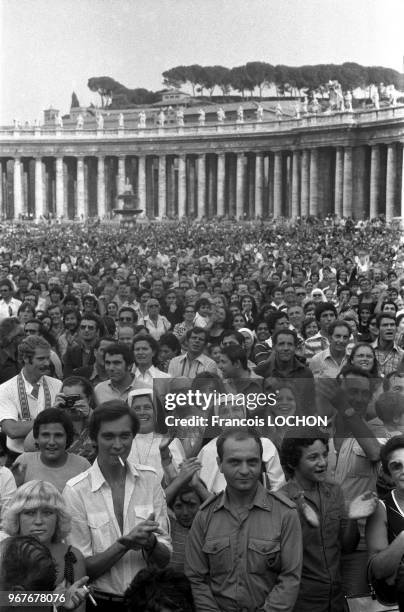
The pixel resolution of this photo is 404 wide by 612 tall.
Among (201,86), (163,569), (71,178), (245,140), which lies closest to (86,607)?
(163,569)

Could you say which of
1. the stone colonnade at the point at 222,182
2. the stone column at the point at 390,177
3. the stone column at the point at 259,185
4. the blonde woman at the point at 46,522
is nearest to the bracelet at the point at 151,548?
the blonde woman at the point at 46,522

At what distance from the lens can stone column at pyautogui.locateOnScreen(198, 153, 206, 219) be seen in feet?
312

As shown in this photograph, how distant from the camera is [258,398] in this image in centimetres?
902

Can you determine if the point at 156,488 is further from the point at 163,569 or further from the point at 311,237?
the point at 311,237

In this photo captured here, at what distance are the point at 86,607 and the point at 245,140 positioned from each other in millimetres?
86000

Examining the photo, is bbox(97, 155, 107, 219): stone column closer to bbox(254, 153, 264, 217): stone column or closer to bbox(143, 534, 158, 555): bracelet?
bbox(254, 153, 264, 217): stone column

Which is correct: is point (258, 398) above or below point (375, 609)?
above

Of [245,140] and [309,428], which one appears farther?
[245,140]

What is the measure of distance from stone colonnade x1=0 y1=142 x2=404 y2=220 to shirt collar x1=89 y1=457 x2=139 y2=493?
203 ft

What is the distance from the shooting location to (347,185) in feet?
255

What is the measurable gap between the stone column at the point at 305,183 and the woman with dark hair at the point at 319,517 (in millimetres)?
74383

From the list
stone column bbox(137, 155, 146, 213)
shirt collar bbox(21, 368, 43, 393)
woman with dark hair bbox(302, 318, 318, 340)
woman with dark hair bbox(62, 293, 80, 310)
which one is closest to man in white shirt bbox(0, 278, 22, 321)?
woman with dark hair bbox(62, 293, 80, 310)

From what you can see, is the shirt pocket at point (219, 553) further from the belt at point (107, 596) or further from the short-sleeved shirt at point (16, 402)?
the short-sleeved shirt at point (16, 402)

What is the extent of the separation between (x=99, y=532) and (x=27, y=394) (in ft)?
10.3
